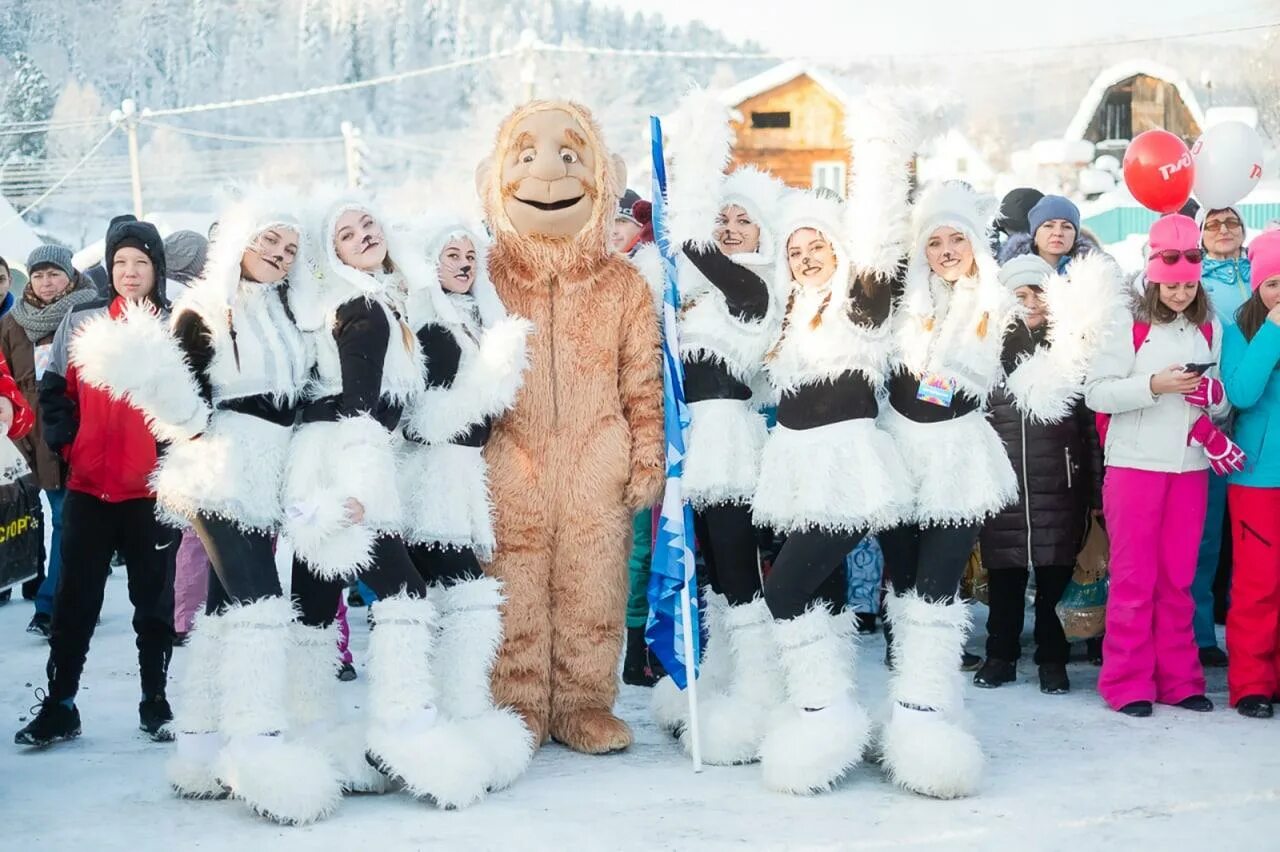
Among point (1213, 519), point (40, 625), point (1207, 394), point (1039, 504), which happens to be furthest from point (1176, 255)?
point (40, 625)

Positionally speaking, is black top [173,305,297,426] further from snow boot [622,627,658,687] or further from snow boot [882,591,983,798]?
snow boot [622,627,658,687]

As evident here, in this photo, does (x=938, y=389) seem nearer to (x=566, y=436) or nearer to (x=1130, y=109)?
(x=566, y=436)

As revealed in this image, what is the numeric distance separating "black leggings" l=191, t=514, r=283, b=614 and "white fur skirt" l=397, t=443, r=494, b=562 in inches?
17.6

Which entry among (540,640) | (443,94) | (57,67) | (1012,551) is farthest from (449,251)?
(443,94)

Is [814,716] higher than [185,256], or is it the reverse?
[185,256]

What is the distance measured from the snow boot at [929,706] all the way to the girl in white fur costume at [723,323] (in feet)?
1.75

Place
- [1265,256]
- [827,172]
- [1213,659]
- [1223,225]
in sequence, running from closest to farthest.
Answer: [1265,256] < [1213,659] < [1223,225] < [827,172]

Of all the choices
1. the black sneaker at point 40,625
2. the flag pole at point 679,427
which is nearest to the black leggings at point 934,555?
the flag pole at point 679,427

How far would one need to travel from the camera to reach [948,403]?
13.1ft

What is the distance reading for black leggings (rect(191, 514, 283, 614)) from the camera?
380 cm

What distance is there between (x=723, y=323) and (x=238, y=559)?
1658 mm

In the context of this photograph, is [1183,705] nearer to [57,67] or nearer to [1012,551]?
[1012,551]

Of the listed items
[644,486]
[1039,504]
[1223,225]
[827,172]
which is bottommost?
[1039,504]

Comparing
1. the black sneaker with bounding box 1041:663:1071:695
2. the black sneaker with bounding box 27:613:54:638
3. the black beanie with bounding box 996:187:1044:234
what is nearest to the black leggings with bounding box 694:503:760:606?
the black sneaker with bounding box 1041:663:1071:695
